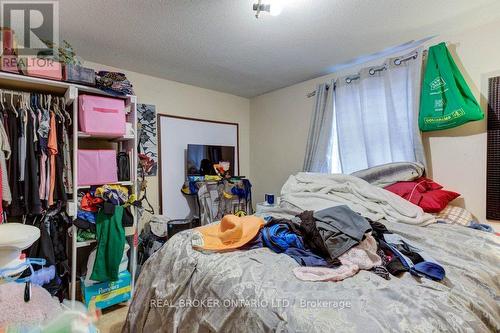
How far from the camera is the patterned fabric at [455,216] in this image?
1829mm

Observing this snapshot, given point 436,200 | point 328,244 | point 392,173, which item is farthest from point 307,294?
point 392,173

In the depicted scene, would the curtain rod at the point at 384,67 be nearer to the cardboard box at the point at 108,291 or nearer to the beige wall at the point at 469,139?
the beige wall at the point at 469,139

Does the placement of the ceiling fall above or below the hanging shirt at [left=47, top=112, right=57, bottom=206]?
above

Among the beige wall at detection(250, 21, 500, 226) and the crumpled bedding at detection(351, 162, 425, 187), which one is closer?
the beige wall at detection(250, 21, 500, 226)

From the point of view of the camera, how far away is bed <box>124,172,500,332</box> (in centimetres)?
80

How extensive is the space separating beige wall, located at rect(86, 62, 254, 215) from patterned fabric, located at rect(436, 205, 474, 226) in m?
2.66

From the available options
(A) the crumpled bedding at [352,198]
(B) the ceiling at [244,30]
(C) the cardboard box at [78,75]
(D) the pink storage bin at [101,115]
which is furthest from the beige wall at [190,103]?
(A) the crumpled bedding at [352,198]

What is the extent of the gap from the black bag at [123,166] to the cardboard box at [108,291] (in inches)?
34.0

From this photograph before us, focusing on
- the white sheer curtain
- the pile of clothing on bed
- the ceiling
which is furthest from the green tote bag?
the pile of clothing on bed

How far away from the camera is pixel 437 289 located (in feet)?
3.05

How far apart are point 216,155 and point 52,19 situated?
2176 millimetres

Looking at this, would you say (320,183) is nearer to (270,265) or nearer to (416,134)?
(416,134)

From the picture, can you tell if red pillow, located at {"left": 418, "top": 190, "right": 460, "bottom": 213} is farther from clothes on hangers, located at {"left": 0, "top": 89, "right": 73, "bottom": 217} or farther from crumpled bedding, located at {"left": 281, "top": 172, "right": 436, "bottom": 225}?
clothes on hangers, located at {"left": 0, "top": 89, "right": 73, "bottom": 217}

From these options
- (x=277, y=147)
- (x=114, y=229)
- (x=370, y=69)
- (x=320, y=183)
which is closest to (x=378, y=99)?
(x=370, y=69)
